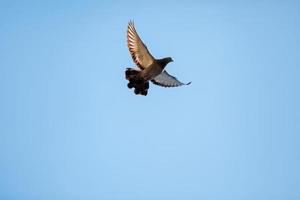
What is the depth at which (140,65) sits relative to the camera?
27703mm

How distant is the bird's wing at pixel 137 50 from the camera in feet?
88.6

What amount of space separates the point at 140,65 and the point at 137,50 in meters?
0.65

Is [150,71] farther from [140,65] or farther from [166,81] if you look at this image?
[166,81]

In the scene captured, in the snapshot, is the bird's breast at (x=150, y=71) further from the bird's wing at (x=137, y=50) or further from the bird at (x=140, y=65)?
the bird's wing at (x=137, y=50)

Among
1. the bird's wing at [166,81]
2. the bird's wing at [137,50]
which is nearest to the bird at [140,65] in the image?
the bird's wing at [137,50]

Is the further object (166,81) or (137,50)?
(166,81)

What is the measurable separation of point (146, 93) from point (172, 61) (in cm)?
169

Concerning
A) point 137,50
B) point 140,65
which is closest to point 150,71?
point 140,65

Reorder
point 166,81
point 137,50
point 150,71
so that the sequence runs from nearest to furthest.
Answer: point 150,71
point 137,50
point 166,81

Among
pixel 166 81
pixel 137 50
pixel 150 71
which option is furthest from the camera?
pixel 166 81

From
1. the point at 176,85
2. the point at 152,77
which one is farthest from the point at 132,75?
the point at 176,85

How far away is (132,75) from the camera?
27078 millimetres

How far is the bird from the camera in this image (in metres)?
27.0

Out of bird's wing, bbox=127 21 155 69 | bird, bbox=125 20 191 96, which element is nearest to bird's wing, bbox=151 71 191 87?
bird, bbox=125 20 191 96
